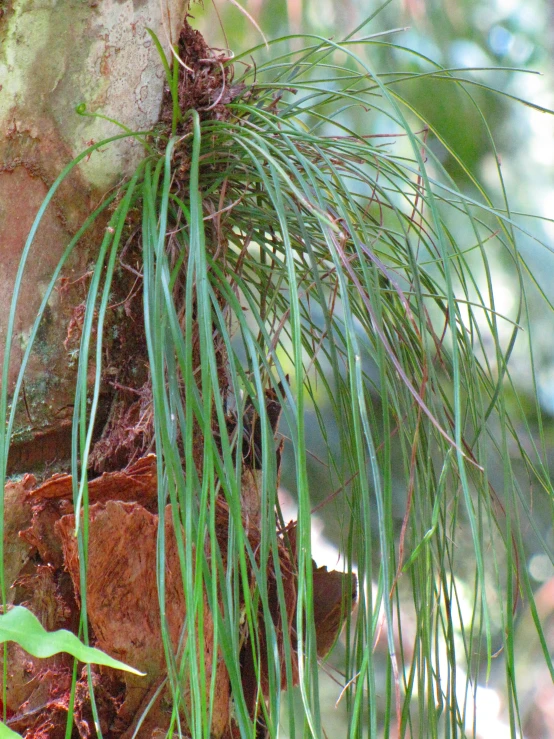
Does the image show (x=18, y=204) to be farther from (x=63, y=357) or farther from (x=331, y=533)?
(x=331, y=533)

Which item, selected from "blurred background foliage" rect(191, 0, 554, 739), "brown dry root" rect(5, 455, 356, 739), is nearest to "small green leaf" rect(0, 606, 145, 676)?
"brown dry root" rect(5, 455, 356, 739)

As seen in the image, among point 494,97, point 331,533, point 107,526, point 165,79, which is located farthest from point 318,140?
point 494,97

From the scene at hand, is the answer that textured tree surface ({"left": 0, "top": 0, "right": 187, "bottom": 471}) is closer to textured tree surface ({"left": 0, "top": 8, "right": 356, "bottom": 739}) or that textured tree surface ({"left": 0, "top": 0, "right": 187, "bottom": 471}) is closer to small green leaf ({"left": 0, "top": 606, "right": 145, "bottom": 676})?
textured tree surface ({"left": 0, "top": 8, "right": 356, "bottom": 739})

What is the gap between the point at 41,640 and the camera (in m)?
0.35

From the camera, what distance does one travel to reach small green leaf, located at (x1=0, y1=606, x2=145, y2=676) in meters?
0.34

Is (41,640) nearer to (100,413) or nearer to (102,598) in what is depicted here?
(102,598)

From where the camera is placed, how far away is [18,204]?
25.4 inches

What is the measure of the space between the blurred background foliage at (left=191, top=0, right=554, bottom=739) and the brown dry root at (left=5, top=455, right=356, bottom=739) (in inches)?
70.2

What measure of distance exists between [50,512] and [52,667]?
0.42ft

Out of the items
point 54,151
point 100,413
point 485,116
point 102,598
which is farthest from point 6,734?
point 485,116

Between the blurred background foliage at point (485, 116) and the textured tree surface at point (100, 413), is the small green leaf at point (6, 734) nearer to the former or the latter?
the textured tree surface at point (100, 413)

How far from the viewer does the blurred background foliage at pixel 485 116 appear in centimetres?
246

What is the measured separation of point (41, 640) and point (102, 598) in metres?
0.22

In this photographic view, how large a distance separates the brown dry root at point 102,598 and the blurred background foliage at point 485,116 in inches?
70.2
